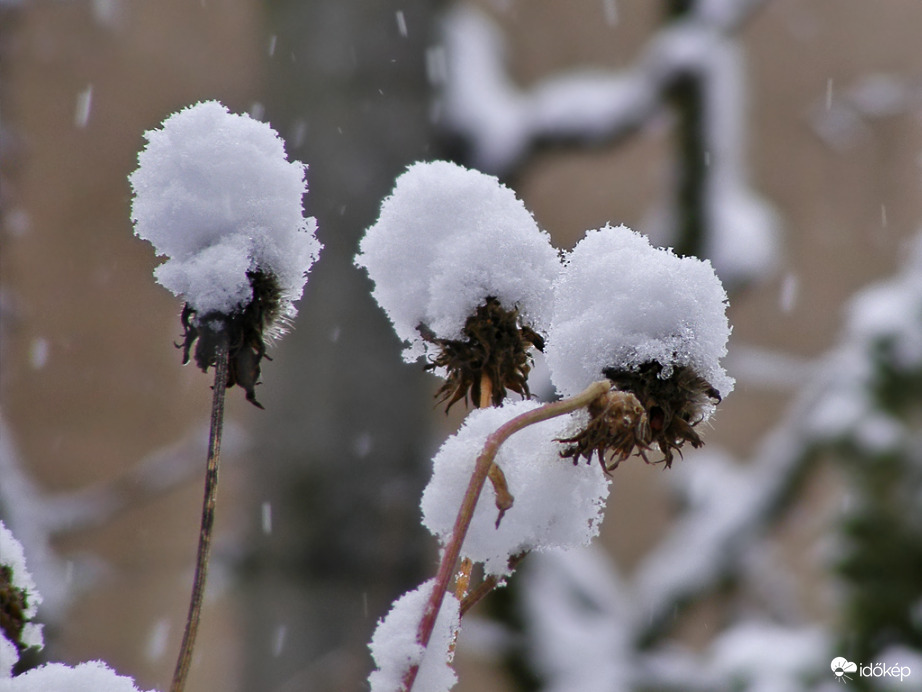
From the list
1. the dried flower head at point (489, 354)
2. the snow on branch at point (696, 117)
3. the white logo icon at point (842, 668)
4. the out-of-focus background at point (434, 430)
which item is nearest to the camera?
the dried flower head at point (489, 354)

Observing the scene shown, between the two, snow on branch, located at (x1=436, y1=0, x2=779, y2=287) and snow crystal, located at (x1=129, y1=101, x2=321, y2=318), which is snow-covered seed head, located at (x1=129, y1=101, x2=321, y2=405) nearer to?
snow crystal, located at (x1=129, y1=101, x2=321, y2=318)

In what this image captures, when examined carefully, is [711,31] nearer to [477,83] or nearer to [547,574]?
[477,83]

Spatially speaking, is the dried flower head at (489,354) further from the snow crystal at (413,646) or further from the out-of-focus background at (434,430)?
the out-of-focus background at (434,430)

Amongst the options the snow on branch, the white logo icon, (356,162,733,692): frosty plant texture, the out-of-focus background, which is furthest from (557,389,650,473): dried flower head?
the snow on branch

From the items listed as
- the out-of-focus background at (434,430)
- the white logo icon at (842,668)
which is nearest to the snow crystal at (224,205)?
the out-of-focus background at (434,430)

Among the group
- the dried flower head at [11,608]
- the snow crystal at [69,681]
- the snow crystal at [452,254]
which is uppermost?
the snow crystal at [452,254]

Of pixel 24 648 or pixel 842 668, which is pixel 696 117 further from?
pixel 24 648

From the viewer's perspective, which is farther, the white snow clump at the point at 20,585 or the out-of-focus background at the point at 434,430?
the out-of-focus background at the point at 434,430
